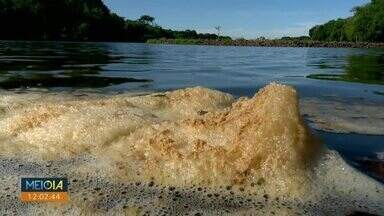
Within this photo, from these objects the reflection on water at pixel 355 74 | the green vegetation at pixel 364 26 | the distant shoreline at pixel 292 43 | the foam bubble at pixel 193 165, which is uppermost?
the green vegetation at pixel 364 26

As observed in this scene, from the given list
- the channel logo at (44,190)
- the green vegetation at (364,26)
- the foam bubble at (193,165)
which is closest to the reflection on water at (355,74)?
the foam bubble at (193,165)

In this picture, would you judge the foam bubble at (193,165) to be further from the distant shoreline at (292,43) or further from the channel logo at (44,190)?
the distant shoreline at (292,43)

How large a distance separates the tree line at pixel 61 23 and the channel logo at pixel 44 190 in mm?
89726

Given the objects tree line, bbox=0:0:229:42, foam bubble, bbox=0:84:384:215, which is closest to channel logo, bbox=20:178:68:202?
foam bubble, bbox=0:84:384:215

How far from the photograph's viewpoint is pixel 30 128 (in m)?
5.58

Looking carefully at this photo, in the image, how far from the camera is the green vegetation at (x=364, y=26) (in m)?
122

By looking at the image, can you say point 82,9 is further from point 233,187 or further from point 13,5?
point 233,187

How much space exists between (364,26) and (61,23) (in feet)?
257

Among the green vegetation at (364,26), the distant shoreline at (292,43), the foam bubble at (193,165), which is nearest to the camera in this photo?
the foam bubble at (193,165)

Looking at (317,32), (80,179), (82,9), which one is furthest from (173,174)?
(317,32)

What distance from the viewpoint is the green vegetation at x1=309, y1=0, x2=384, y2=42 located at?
122 m

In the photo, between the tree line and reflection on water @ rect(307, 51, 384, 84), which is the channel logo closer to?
reflection on water @ rect(307, 51, 384, 84)

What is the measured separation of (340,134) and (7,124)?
4.36 meters

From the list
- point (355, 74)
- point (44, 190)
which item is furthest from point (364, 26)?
point (44, 190)
